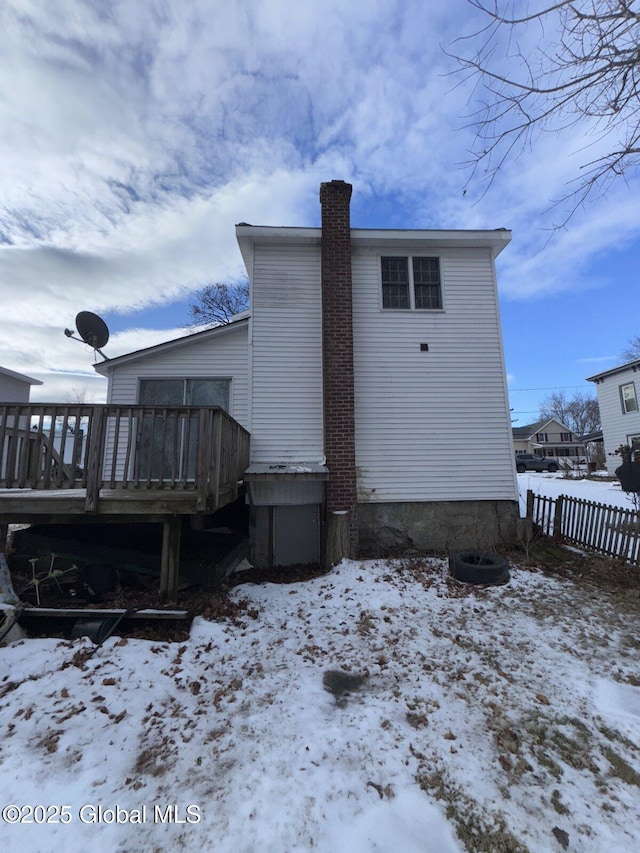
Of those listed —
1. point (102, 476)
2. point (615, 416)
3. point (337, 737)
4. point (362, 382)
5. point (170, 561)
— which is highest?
point (615, 416)

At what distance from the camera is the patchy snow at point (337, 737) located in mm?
2047

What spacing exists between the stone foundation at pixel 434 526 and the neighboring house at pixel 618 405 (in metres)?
19.2

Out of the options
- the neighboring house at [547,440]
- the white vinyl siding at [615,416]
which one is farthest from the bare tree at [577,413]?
the white vinyl siding at [615,416]

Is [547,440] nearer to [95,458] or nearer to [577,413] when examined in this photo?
[577,413]

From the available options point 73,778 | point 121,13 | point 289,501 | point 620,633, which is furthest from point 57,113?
point 620,633

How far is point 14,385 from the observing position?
18031mm

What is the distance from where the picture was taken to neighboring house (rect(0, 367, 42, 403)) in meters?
17.1

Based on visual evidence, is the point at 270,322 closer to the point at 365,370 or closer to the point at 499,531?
the point at 365,370

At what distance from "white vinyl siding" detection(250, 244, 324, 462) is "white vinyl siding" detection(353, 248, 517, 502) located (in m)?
0.91

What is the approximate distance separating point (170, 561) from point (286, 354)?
4.55m

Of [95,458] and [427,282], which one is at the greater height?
[427,282]

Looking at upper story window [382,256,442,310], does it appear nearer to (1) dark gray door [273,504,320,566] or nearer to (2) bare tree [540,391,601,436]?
(1) dark gray door [273,504,320,566]

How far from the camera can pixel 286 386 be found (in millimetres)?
7711

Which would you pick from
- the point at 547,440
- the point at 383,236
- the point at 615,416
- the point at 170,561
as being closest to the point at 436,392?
the point at 383,236
